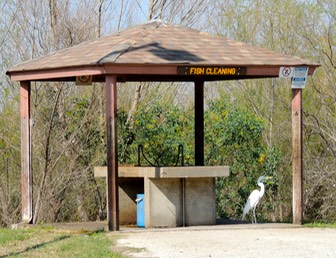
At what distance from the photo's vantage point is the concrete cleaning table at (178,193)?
16.2m

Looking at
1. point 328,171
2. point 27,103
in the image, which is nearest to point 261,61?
point 27,103

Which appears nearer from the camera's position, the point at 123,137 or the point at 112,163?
the point at 112,163

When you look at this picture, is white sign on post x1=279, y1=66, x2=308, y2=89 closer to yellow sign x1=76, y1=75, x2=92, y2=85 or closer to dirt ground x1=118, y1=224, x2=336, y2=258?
dirt ground x1=118, y1=224, x2=336, y2=258

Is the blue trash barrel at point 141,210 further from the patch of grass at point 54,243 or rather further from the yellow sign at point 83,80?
the yellow sign at point 83,80

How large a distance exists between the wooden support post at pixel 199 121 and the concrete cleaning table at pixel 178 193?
97.8 inches

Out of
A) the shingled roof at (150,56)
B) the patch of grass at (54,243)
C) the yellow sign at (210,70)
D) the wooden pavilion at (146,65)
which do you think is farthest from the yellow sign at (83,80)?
the patch of grass at (54,243)

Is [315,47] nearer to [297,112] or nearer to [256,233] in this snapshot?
[297,112]

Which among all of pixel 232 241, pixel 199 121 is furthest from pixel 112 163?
pixel 199 121

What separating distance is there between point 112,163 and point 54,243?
1.97 meters

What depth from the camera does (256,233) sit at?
15258 millimetres

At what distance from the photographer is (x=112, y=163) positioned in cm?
1539

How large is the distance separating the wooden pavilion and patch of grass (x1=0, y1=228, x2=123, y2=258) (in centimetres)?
87

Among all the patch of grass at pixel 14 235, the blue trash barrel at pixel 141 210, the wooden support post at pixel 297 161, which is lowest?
the patch of grass at pixel 14 235

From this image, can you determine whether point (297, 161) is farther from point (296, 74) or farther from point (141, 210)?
point (141, 210)
